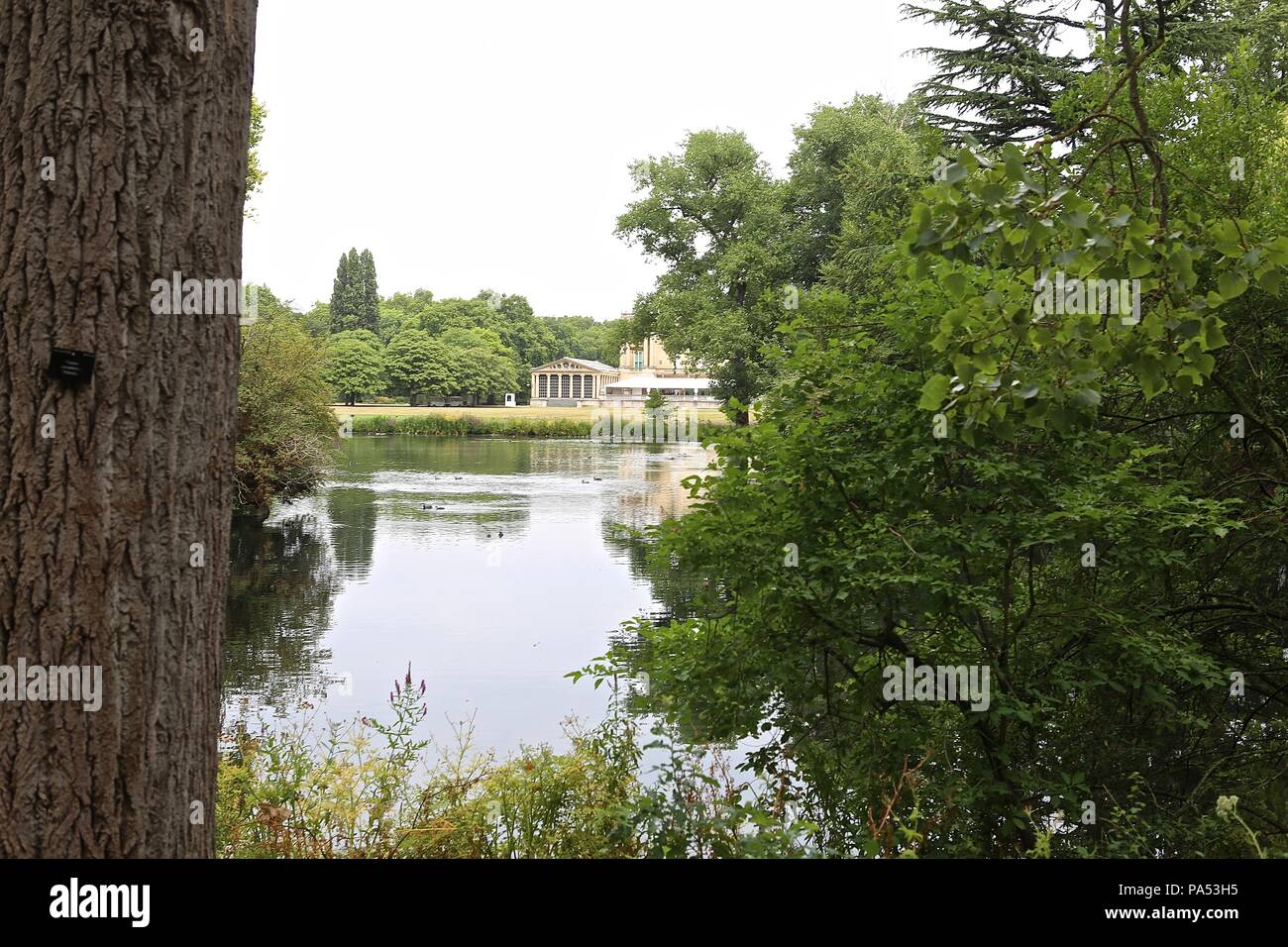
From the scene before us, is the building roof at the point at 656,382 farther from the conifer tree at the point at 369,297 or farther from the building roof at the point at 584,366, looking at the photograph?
the conifer tree at the point at 369,297

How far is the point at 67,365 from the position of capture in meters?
2.43

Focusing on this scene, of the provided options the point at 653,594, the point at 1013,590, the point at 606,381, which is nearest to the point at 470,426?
the point at 606,381

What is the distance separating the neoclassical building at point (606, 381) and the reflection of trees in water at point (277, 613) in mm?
53520

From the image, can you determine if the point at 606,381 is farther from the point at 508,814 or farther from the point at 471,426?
the point at 508,814

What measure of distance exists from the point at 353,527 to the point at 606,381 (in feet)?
237

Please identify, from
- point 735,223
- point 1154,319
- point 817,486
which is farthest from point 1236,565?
point 735,223

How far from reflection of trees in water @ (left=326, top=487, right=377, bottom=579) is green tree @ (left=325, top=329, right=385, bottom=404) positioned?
43083 millimetres

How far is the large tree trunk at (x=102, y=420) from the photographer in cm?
244

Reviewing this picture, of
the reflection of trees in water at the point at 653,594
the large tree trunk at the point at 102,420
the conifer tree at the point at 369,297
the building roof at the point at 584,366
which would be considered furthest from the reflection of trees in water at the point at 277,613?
the building roof at the point at 584,366

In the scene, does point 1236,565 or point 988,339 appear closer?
point 988,339
